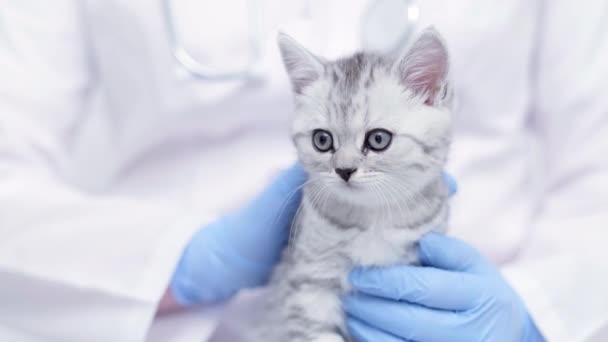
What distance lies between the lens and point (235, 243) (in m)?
1.19

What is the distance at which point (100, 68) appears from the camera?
1264 mm

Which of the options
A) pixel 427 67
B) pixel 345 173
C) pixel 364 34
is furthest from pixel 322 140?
pixel 364 34

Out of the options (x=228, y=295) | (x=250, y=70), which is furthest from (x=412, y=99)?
(x=228, y=295)

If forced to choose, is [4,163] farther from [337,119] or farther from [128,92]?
[337,119]

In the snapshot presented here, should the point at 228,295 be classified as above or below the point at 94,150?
below

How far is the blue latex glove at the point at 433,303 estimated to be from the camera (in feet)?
3.32

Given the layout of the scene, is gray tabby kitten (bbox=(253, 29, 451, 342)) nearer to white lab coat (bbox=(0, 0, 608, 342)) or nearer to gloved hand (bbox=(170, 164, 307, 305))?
gloved hand (bbox=(170, 164, 307, 305))

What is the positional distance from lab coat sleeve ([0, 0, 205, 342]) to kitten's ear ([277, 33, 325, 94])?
14.7 inches

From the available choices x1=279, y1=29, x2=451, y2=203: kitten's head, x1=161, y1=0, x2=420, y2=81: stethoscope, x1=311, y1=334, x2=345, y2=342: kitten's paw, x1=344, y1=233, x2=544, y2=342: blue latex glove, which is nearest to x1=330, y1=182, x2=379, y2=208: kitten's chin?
x1=279, y1=29, x2=451, y2=203: kitten's head

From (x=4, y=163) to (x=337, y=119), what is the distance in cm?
69

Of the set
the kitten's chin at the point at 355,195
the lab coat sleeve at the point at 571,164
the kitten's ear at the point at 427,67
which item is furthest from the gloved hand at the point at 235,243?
the lab coat sleeve at the point at 571,164

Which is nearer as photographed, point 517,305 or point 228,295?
point 517,305

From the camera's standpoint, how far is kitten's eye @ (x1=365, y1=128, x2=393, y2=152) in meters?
0.92

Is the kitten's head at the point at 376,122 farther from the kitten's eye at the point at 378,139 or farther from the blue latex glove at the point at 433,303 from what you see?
the blue latex glove at the point at 433,303
